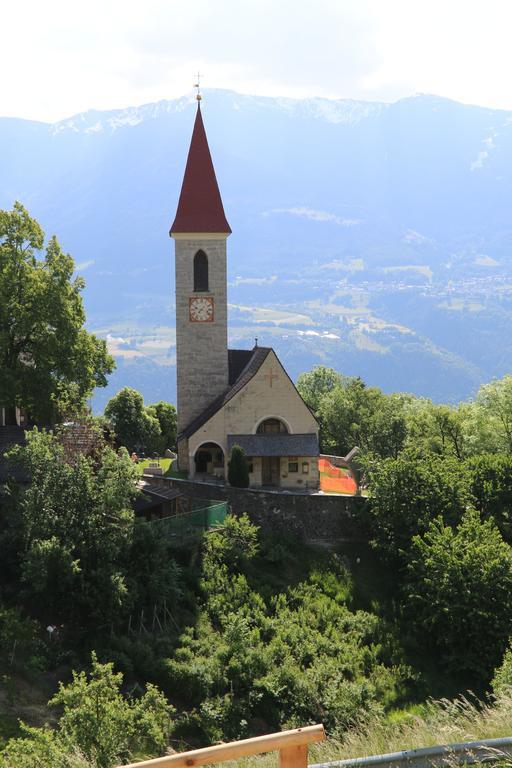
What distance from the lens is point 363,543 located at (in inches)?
1517

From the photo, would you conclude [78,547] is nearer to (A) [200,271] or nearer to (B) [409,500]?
(B) [409,500]

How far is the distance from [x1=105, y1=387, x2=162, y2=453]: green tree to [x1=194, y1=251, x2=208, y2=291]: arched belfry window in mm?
13882

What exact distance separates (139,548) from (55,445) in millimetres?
4502

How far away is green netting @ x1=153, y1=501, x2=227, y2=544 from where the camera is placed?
110 feet

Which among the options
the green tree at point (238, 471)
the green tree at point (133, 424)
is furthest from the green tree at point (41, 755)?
the green tree at point (133, 424)

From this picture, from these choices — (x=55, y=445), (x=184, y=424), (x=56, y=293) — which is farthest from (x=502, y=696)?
(x=184, y=424)

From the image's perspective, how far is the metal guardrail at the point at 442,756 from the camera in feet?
39.7

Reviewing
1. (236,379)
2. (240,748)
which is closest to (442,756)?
(240,748)

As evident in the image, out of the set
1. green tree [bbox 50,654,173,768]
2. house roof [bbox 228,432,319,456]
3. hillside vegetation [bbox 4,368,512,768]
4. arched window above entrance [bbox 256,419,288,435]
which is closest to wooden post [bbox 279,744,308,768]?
green tree [bbox 50,654,173,768]

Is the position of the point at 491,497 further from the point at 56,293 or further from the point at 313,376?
the point at 313,376

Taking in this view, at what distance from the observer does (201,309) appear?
161ft

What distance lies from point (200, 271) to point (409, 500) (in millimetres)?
18769

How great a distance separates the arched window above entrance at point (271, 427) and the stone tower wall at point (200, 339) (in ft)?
A: 15.9

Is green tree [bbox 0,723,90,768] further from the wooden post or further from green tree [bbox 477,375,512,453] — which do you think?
green tree [bbox 477,375,512,453]
